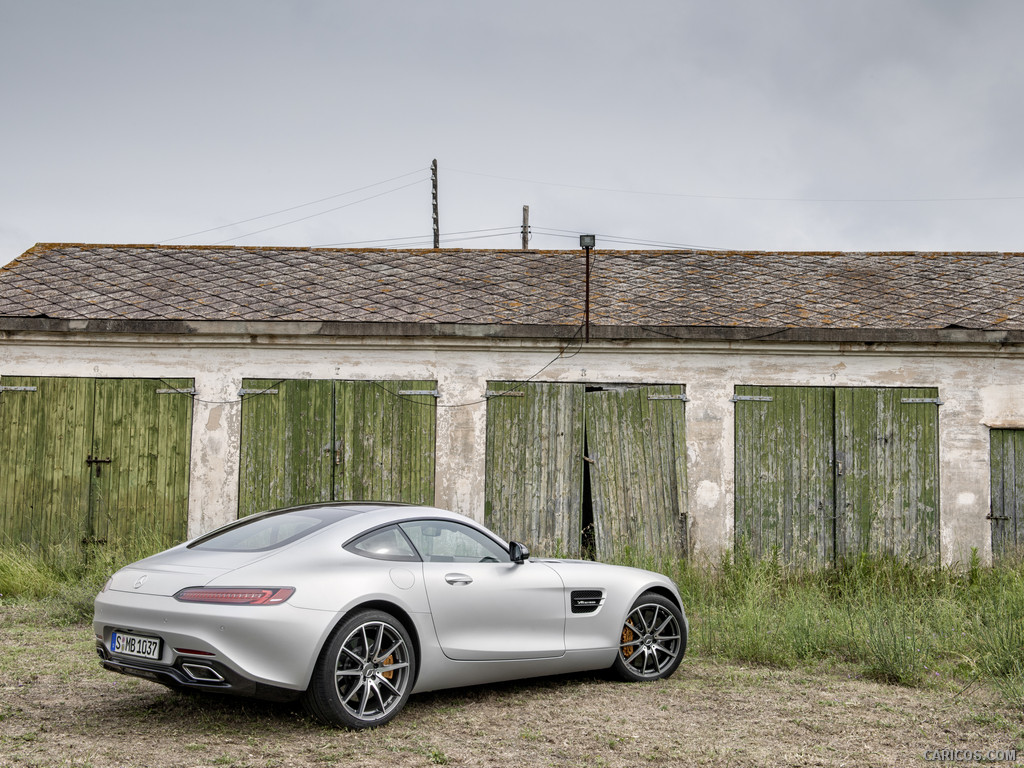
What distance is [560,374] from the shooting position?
10.9 metres

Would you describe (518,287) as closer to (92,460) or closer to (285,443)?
(285,443)

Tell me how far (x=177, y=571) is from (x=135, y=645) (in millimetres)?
406

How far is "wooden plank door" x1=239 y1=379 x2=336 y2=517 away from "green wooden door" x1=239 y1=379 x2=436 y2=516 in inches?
0.5

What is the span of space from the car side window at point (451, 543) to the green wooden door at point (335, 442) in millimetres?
4987

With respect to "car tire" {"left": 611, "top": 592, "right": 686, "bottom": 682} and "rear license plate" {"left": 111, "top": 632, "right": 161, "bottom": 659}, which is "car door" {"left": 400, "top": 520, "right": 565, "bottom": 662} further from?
"rear license plate" {"left": 111, "top": 632, "right": 161, "bottom": 659}

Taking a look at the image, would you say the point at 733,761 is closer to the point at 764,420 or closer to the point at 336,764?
the point at 336,764

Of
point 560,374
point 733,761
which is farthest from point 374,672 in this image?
point 560,374

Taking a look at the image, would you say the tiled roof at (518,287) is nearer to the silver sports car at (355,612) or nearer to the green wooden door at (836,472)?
the green wooden door at (836,472)

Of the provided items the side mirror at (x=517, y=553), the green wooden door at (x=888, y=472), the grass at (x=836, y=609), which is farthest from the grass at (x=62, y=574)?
the green wooden door at (x=888, y=472)

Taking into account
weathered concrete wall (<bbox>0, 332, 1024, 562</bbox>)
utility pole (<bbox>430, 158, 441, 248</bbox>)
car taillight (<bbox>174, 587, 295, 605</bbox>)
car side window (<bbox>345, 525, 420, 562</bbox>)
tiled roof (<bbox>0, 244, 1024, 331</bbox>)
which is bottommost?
car taillight (<bbox>174, 587, 295, 605</bbox>)

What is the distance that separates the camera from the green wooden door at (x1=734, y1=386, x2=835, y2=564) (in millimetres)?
10703

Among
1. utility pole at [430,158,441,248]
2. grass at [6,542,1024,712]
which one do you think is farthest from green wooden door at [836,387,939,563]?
utility pole at [430,158,441,248]

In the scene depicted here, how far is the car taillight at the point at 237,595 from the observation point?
459cm

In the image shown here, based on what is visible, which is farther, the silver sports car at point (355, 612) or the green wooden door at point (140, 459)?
the green wooden door at point (140, 459)
